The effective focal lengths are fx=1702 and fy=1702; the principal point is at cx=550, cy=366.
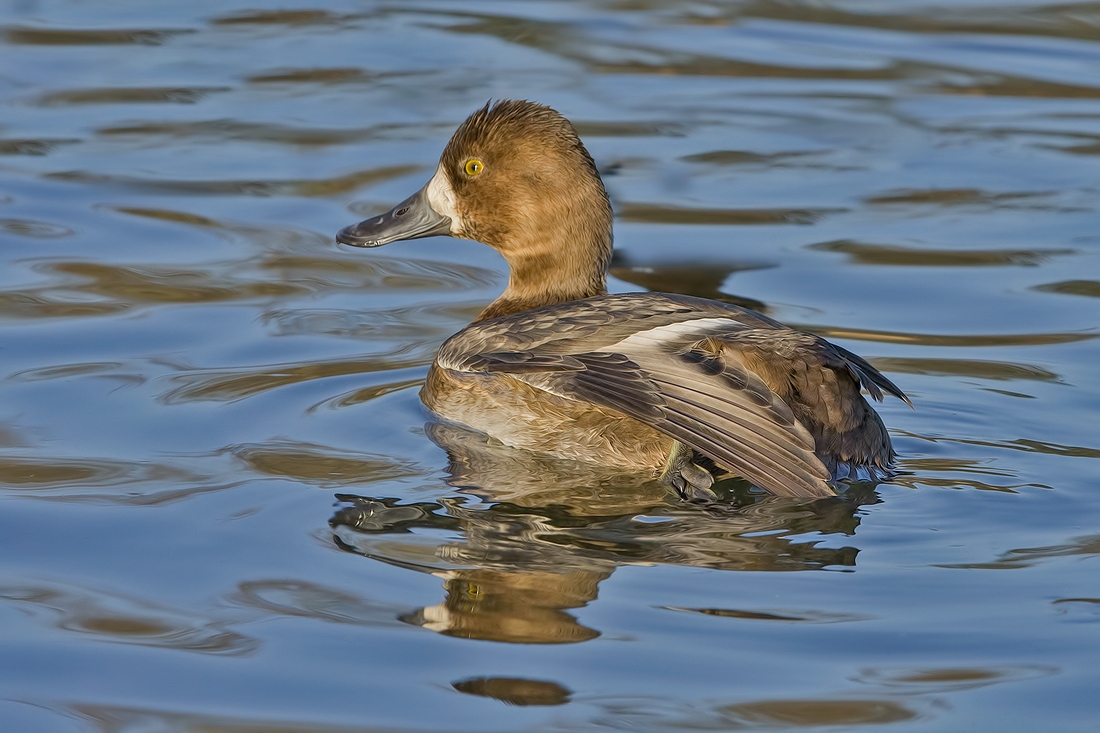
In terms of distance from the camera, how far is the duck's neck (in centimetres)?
698

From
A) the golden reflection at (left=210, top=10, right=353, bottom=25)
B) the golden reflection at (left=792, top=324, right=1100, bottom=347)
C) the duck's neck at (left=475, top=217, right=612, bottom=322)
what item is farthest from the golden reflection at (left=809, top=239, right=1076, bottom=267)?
the golden reflection at (left=210, top=10, right=353, bottom=25)

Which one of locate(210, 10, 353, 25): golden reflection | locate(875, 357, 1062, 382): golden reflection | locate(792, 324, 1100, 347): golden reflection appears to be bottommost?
locate(875, 357, 1062, 382): golden reflection

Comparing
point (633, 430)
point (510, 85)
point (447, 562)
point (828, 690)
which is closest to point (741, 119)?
point (510, 85)

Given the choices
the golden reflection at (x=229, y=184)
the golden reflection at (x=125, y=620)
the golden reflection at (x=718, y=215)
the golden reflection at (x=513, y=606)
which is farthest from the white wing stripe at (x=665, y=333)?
the golden reflection at (x=229, y=184)

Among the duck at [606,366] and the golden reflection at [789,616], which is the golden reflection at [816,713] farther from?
the duck at [606,366]

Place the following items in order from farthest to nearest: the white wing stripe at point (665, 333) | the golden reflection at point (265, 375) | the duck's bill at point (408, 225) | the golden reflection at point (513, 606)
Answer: the duck's bill at point (408, 225), the golden reflection at point (265, 375), the white wing stripe at point (665, 333), the golden reflection at point (513, 606)

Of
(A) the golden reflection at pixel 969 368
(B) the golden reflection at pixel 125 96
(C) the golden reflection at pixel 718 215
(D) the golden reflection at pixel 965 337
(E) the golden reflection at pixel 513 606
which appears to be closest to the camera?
(E) the golden reflection at pixel 513 606

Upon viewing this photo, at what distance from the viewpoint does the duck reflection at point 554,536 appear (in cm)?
464

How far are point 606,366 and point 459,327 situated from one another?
2.42 metres

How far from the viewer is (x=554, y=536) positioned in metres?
5.23

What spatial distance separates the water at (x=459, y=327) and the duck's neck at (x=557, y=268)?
557mm

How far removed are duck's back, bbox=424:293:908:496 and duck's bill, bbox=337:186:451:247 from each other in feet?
3.52

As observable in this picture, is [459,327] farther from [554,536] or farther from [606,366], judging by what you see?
[554,536]

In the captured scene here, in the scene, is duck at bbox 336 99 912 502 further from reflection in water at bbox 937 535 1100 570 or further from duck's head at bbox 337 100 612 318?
reflection in water at bbox 937 535 1100 570
